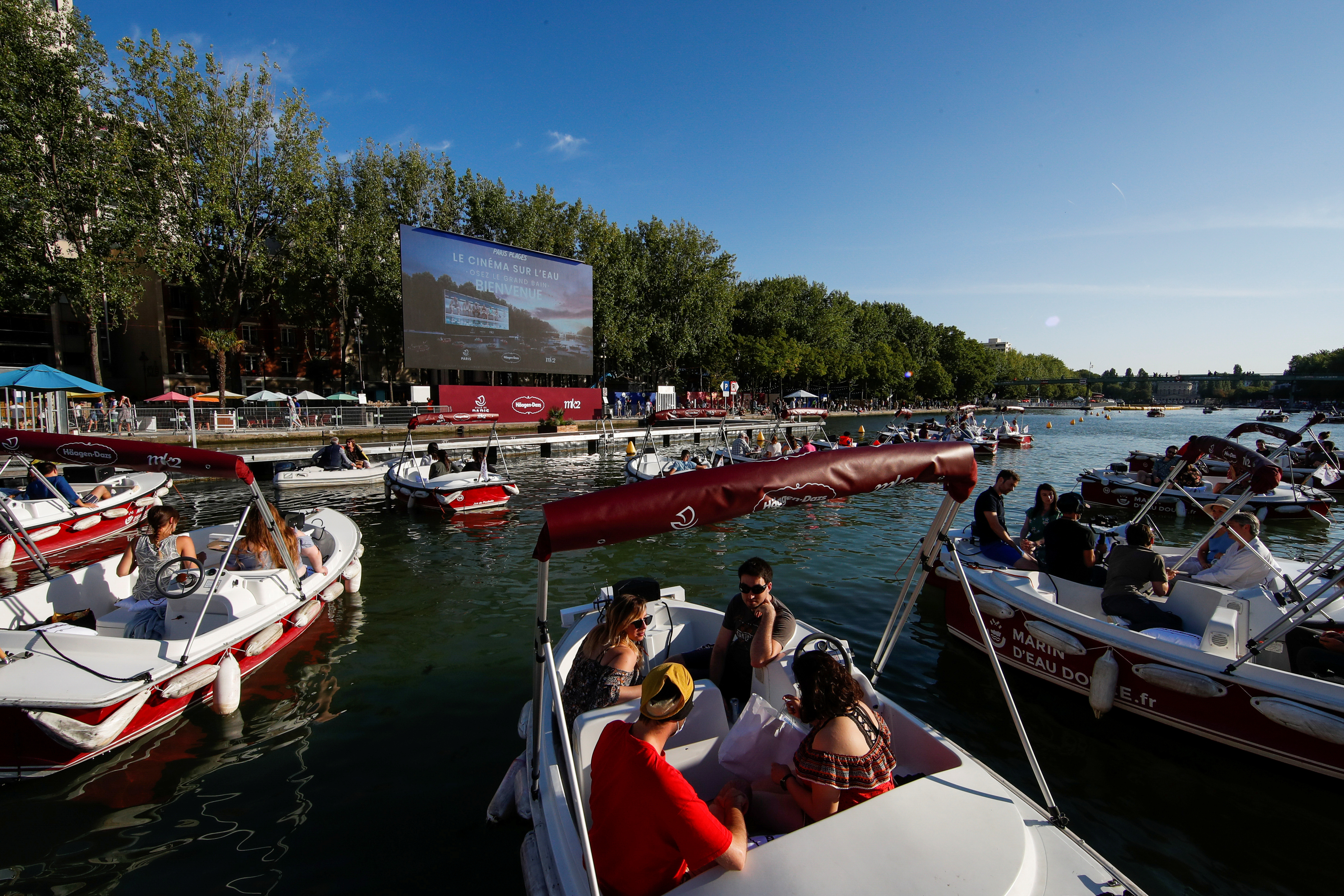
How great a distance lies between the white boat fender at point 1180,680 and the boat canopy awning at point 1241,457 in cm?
181

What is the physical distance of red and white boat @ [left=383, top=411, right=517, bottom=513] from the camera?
1595cm

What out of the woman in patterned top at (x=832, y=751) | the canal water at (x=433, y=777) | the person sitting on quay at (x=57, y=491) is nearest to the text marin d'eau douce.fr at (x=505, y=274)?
the person sitting on quay at (x=57, y=491)

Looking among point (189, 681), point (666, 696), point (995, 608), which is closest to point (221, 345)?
point (189, 681)

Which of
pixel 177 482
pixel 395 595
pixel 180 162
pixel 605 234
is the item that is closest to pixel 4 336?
pixel 180 162

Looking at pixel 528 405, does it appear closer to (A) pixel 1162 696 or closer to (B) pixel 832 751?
(A) pixel 1162 696

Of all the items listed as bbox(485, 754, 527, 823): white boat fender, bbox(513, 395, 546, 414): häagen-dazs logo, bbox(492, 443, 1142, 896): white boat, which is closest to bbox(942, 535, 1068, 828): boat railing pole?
bbox(492, 443, 1142, 896): white boat

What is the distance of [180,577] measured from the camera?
645 cm

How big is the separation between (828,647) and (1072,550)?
4678 mm

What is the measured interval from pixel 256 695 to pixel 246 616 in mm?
922

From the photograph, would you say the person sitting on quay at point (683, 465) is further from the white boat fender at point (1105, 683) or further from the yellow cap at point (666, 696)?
the yellow cap at point (666, 696)

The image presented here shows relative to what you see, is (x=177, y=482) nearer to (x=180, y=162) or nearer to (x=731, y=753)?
(x=180, y=162)

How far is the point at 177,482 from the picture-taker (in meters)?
21.9

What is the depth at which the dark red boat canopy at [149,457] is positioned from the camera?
6.44 m

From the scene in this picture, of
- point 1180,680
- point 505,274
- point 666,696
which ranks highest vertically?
point 505,274
